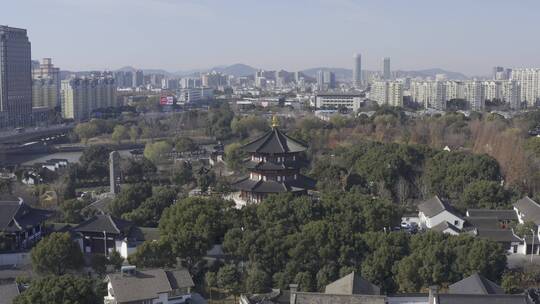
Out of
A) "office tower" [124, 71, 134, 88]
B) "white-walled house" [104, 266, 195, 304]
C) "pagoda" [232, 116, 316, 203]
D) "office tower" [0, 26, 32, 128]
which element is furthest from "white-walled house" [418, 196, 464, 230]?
"office tower" [124, 71, 134, 88]

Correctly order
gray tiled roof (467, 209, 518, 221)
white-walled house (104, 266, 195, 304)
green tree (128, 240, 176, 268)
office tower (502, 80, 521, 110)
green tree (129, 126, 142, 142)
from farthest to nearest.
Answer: office tower (502, 80, 521, 110) → green tree (129, 126, 142, 142) → gray tiled roof (467, 209, 518, 221) → green tree (128, 240, 176, 268) → white-walled house (104, 266, 195, 304)

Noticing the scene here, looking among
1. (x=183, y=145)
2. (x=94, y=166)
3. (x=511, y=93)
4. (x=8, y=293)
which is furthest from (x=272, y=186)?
(x=511, y=93)

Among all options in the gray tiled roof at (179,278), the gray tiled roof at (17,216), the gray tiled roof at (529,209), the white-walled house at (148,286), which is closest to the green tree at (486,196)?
the gray tiled roof at (529,209)

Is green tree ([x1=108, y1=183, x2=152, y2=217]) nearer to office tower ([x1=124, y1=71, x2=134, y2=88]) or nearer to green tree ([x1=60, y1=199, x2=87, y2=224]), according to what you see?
green tree ([x1=60, y1=199, x2=87, y2=224])

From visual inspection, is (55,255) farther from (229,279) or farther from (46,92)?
(46,92)

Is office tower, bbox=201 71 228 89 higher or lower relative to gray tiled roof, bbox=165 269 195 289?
higher

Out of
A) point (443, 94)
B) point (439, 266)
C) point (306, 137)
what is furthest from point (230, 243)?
point (443, 94)
